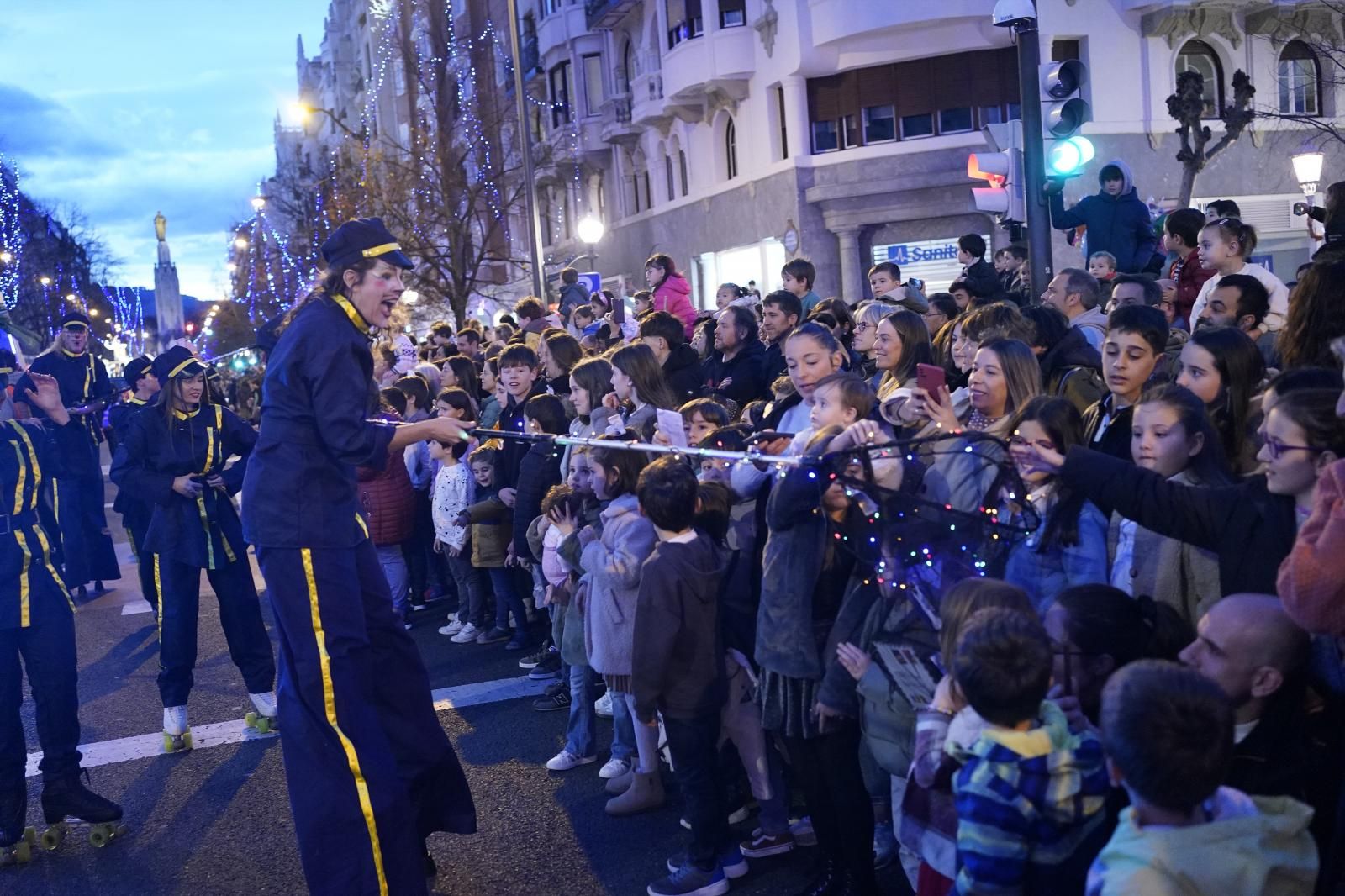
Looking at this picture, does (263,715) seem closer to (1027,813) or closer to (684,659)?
(684,659)

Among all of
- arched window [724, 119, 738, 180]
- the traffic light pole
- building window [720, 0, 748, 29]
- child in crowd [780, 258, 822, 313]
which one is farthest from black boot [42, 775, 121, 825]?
arched window [724, 119, 738, 180]

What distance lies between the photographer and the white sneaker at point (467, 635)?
30.7ft

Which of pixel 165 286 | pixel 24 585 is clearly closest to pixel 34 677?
pixel 24 585

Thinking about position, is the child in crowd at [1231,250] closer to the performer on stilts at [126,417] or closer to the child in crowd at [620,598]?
the child in crowd at [620,598]

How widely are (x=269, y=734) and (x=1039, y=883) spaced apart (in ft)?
17.9

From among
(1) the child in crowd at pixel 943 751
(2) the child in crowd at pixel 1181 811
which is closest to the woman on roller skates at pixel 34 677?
(1) the child in crowd at pixel 943 751

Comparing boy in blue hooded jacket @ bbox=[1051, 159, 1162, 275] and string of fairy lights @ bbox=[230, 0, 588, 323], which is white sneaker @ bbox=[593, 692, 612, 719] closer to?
boy in blue hooded jacket @ bbox=[1051, 159, 1162, 275]

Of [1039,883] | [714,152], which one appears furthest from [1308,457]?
[714,152]

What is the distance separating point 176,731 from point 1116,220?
305 inches

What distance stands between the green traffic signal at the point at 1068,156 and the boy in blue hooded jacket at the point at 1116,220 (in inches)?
8.3

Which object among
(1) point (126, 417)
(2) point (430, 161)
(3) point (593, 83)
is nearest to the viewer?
(1) point (126, 417)

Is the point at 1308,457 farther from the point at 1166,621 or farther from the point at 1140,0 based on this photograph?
the point at 1140,0

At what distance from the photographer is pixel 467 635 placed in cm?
938

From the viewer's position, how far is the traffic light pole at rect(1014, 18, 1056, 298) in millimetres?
9406
